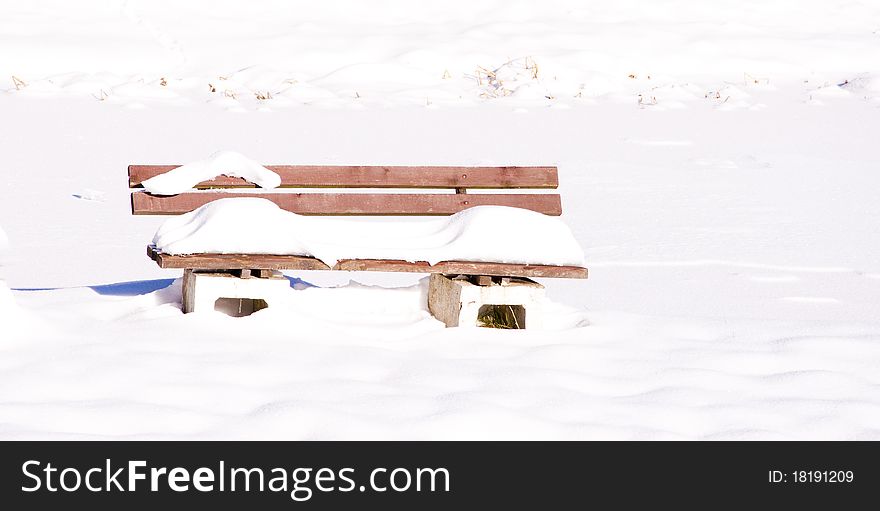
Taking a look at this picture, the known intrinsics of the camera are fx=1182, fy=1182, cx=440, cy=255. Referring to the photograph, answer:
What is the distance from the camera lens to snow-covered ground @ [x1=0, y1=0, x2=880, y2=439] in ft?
13.6

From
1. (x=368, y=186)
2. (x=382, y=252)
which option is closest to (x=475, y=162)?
(x=368, y=186)

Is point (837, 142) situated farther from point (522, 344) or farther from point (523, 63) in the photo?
point (522, 344)

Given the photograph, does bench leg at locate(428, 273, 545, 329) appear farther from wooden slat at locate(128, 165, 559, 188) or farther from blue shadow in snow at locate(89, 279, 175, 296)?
blue shadow in snow at locate(89, 279, 175, 296)

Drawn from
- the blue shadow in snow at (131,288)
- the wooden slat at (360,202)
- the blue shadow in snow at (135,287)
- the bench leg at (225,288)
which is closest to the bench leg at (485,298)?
the wooden slat at (360,202)

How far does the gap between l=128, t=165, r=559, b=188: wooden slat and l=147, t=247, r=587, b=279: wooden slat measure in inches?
25.7

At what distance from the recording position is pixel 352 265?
17.1 feet

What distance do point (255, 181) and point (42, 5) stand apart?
14513 millimetres

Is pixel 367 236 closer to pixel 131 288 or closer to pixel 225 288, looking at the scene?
pixel 225 288

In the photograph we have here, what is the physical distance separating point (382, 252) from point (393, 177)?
26.1 inches

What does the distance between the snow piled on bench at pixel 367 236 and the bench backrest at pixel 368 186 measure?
17 cm

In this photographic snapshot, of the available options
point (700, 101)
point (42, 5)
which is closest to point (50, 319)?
point (700, 101)

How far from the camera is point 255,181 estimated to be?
5.75m

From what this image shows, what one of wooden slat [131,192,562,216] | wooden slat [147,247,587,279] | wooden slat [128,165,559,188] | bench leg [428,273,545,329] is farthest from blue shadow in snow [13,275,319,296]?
bench leg [428,273,545,329]

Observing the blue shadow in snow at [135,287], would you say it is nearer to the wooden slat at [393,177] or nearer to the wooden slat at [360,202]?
the wooden slat at [360,202]
